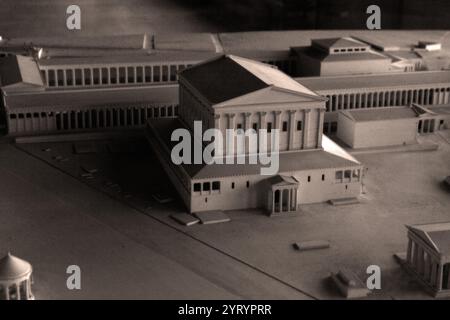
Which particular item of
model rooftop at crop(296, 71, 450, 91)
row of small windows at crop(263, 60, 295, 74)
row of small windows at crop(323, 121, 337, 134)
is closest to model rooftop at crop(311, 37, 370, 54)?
model rooftop at crop(296, 71, 450, 91)

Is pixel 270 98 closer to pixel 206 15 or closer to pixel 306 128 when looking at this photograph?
pixel 306 128

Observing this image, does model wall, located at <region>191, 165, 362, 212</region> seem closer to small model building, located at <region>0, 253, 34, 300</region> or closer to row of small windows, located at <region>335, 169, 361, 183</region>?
row of small windows, located at <region>335, 169, 361, 183</region>

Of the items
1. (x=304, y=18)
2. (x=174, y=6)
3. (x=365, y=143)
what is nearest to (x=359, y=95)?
(x=365, y=143)

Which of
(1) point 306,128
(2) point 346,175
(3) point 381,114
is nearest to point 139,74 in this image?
(3) point 381,114
